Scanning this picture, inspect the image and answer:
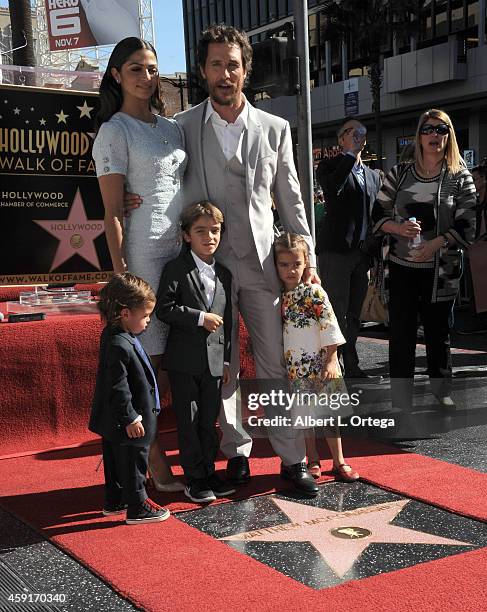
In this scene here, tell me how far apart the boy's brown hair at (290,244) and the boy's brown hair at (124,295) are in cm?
73

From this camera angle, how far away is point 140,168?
3934 mm

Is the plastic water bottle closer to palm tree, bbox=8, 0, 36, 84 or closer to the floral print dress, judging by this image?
the floral print dress

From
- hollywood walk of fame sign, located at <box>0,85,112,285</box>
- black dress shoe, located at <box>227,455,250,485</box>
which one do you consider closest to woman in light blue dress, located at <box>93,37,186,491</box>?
black dress shoe, located at <box>227,455,250,485</box>

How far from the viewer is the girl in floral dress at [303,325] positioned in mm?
4137

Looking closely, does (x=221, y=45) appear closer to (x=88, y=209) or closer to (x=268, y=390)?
(x=268, y=390)

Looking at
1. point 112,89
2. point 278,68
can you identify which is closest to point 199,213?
point 112,89

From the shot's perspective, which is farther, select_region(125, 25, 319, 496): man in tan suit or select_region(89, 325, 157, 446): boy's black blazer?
select_region(125, 25, 319, 496): man in tan suit

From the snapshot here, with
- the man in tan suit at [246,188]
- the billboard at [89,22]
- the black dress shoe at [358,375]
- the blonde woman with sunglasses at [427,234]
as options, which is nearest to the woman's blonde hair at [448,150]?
the blonde woman with sunglasses at [427,234]

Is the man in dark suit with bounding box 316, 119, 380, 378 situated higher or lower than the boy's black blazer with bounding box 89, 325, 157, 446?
higher

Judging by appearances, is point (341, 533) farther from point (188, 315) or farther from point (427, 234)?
point (427, 234)

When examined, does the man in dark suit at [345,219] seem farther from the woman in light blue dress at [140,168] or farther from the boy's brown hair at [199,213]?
the boy's brown hair at [199,213]

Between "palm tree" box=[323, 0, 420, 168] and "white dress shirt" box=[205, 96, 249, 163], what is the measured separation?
100ft

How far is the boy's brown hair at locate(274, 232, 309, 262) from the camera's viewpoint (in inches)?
162

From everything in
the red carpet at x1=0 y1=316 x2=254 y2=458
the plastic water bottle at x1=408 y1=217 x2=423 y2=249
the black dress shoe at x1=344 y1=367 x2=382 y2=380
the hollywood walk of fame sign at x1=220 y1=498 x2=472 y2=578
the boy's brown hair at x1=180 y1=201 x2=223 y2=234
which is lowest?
the hollywood walk of fame sign at x1=220 y1=498 x2=472 y2=578
